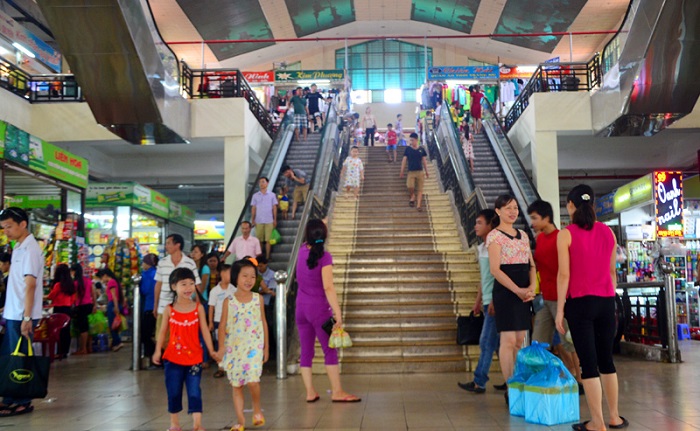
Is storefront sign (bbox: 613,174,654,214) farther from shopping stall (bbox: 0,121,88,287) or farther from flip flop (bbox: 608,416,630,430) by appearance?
shopping stall (bbox: 0,121,88,287)

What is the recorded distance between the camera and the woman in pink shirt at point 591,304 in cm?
411

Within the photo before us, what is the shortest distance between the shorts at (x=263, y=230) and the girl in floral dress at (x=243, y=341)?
20.0ft

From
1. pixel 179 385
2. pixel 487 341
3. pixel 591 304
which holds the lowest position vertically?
pixel 179 385

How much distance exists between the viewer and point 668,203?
12984 millimetres

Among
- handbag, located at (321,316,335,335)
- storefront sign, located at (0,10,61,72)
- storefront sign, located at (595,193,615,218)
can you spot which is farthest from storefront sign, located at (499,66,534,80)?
handbag, located at (321,316,335,335)

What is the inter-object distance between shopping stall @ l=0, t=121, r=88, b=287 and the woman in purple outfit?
7096 millimetres

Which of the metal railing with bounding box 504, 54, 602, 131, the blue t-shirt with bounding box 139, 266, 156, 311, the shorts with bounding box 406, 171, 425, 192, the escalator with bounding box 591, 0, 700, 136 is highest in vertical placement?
the metal railing with bounding box 504, 54, 602, 131

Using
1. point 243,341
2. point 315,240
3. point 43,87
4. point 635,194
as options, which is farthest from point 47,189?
point 635,194

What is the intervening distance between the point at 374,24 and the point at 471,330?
2488 centimetres

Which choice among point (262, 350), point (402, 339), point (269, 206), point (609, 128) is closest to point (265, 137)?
point (269, 206)

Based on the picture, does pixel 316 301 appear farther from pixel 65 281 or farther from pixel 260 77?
pixel 260 77

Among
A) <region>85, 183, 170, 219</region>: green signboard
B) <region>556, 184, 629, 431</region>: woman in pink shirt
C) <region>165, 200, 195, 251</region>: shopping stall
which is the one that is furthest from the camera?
<region>165, 200, 195, 251</region>: shopping stall

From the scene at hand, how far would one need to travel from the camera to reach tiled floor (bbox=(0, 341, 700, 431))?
462 cm

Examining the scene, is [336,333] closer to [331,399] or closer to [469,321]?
[331,399]
